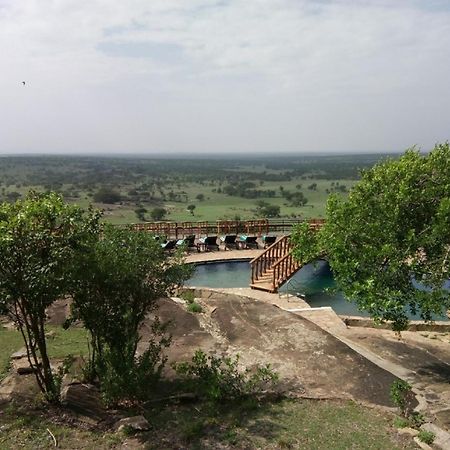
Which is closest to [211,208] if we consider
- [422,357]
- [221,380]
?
[422,357]

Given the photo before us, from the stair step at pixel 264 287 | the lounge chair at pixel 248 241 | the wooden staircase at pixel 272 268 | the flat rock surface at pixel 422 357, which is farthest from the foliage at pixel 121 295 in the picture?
the lounge chair at pixel 248 241

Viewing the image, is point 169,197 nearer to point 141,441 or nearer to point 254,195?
point 254,195

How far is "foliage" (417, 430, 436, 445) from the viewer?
23.9 feet

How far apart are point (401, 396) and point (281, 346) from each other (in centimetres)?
321

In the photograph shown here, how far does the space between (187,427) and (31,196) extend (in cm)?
474

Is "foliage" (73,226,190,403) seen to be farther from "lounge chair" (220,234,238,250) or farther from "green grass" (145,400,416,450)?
"lounge chair" (220,234,238,250)

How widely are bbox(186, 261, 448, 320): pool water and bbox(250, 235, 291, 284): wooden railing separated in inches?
43.8

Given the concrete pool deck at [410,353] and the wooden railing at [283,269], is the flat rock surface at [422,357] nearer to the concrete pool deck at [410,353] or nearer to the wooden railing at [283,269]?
the concrete pool deck at [410,353]

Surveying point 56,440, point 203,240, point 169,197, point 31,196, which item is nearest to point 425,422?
point 56,440

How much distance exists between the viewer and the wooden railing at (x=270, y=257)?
18128 mm

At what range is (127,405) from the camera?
335 inches

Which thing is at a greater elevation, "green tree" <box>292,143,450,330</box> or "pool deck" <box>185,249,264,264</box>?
"green tree" <box>292,143,450,330</box>

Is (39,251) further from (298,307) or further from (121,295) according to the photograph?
(298,307)

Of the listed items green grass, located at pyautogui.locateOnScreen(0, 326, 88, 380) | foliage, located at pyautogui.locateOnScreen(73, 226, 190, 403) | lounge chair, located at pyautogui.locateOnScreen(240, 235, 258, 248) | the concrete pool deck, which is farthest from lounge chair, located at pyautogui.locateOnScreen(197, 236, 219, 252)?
foliage, located at pyautogui.locateOnScreen(73, 226, 190, 403)
